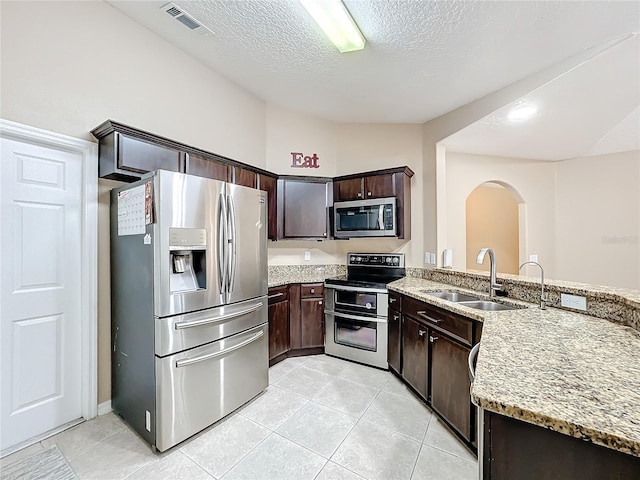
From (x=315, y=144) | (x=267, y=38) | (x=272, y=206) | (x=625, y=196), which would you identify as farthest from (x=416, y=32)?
(x=625, y=196)

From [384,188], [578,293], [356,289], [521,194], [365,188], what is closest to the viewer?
[578,293]

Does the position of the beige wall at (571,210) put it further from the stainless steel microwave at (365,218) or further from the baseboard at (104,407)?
the baseboard at (104,407)

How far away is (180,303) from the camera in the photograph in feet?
5.80

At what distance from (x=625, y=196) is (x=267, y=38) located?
4791 millimetres

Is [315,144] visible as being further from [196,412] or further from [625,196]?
[625,196]

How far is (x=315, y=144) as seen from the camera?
3730 millimetres

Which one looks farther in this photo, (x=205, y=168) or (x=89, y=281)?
(x=205, y=168)

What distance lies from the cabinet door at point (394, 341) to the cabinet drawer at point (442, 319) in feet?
0.61

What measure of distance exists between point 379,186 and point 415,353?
Answer: 6.01 feet

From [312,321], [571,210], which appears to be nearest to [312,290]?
[312,321]

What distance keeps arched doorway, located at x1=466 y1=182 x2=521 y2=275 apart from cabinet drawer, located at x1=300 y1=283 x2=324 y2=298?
3.32 metres

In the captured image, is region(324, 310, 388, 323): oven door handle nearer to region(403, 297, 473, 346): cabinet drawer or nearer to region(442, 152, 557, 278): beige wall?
region(403, 297, 473, 346): cabinet drawer

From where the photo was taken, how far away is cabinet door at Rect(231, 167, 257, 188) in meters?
2.75

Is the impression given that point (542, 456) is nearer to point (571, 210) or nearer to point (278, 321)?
point (278, 321)
